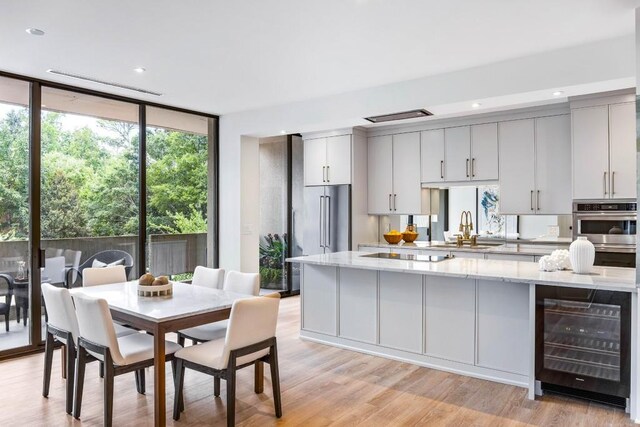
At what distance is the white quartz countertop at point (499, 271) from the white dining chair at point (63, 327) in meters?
2.09

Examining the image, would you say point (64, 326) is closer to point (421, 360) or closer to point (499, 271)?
point (421, 360)

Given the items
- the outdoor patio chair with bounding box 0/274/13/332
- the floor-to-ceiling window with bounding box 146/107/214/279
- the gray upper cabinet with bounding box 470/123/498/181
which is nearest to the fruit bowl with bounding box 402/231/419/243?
the gray upper cabinet with bounding box 470/123/498/181

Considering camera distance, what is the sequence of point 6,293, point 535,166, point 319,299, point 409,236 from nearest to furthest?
point 6,293 < point 319,299 < point 535,166 < point 409,236

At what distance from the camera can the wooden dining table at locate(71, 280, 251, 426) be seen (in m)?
2.62

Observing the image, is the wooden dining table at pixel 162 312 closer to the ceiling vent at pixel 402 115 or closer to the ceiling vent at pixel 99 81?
the ceiling vent at pixel 99 81

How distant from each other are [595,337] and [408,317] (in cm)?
143

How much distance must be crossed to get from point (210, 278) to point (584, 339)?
9.80ft

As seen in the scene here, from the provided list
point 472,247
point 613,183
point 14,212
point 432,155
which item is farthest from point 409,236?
point 14,212

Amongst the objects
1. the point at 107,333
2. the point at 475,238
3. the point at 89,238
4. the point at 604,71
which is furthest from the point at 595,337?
the point at 89,238

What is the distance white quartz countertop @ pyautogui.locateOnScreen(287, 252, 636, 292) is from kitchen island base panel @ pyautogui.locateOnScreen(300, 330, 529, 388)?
2.62ft

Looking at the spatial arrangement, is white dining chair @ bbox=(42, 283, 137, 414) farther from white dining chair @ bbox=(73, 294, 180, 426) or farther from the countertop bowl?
the countertop bowl

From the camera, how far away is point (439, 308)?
3807mm

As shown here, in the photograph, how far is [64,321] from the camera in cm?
307

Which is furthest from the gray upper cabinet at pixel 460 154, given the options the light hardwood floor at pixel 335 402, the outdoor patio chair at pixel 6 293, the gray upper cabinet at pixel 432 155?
the outdoor patio chair at pixel 6 293
